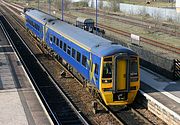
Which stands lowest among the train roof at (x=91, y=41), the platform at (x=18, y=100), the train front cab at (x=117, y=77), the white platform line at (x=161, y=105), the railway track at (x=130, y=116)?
the railway track at (x=130, y=116)

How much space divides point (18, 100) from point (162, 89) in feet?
25.0

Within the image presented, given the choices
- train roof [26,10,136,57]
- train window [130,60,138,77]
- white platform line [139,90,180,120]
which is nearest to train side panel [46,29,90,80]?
train roof [26,10,136,57]

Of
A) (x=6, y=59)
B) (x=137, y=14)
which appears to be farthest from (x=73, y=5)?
(x=6, y=59)

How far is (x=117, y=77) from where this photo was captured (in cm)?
1712

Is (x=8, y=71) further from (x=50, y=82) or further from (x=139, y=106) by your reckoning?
(x=139, y=106)

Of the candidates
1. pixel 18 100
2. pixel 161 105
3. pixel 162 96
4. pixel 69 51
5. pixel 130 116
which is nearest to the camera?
pixel 161 105

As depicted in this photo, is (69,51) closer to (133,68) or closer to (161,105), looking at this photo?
(133,68)

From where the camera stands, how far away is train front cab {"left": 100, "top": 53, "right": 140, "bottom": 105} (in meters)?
17.1

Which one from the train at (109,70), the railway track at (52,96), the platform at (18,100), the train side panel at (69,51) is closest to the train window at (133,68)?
the train at (109,70)

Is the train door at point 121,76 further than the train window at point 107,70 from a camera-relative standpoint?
No

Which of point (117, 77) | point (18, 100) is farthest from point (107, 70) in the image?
point (18, 100)

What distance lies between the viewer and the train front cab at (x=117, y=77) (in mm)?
17094

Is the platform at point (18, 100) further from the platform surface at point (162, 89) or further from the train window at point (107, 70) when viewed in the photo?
the platform surface at point (162, 89)

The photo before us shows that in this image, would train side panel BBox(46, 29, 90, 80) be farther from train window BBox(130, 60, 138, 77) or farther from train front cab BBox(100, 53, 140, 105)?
train window BBox(130, 60, 138, 77)
